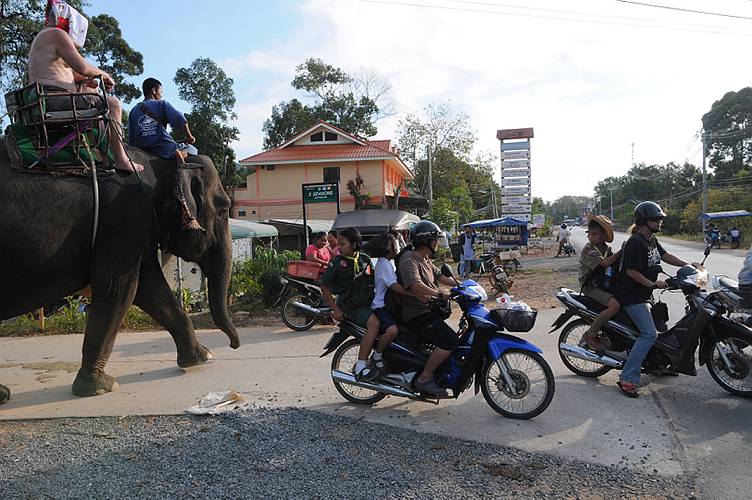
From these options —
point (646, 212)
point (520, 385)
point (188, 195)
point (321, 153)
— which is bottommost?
point (520, 385)

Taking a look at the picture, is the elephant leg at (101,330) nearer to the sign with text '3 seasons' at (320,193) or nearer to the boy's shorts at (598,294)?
the boy's shorts at (598,294)

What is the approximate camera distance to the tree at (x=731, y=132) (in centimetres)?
5800

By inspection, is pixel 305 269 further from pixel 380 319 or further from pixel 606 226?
pixel 606 226

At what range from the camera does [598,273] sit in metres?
5.63

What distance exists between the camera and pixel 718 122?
6122 centimetres

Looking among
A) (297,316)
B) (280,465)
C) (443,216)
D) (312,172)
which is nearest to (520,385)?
(280,465)

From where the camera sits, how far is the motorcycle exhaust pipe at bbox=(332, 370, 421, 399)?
467 cm

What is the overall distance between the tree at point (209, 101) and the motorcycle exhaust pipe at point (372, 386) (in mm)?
35166

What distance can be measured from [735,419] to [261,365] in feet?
15.2

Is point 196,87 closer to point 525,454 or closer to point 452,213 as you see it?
point 452,213

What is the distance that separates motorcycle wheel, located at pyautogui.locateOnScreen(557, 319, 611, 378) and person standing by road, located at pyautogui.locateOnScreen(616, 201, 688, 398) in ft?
1.46

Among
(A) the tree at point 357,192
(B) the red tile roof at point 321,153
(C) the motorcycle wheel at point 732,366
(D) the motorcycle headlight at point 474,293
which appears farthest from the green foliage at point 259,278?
(B) the red tile roof at point 321,153

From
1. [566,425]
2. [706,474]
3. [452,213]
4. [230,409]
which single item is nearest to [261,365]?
[230,409]

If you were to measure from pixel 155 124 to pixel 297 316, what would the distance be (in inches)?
174
